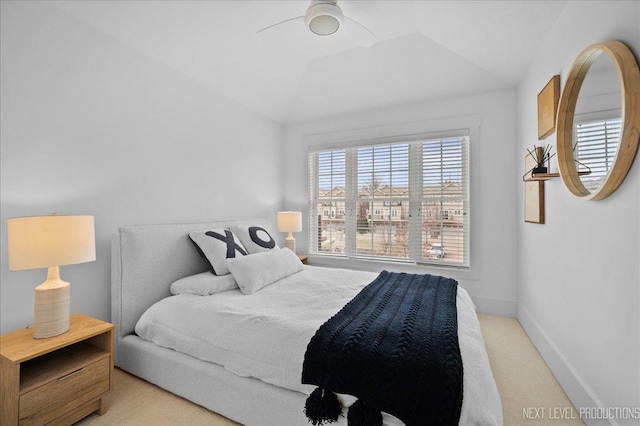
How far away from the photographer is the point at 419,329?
58.3 inches

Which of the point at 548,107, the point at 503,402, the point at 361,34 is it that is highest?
the point at 361,34

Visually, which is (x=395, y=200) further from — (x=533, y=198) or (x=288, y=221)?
(x=533, y=198)

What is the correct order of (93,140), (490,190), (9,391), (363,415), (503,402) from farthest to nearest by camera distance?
(490,190) < (93,140) < (503,402) < (9,391) < (363,415)

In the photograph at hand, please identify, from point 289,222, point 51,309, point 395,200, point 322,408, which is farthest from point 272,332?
point 395,200

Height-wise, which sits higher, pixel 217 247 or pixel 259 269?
pixel 217 247

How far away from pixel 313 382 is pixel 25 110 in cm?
238

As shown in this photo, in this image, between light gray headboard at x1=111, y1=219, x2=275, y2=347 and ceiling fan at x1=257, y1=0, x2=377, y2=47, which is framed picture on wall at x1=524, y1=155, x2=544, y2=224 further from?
light gray headboard at x1=111, y1=219, x2=275, y2=347

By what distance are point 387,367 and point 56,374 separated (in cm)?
173

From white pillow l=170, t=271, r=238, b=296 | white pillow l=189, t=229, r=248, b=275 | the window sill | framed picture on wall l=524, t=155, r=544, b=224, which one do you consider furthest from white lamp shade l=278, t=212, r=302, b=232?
framed picture on wall l=524, t=155, r=544, b=224

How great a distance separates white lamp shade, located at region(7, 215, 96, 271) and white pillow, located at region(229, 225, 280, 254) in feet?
4.39

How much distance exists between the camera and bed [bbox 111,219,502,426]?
1.46m

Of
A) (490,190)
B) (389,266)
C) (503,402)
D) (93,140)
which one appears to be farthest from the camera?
(389,266)

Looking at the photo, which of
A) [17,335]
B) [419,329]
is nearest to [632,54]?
[419,329]

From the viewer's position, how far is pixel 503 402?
1.86 metres
